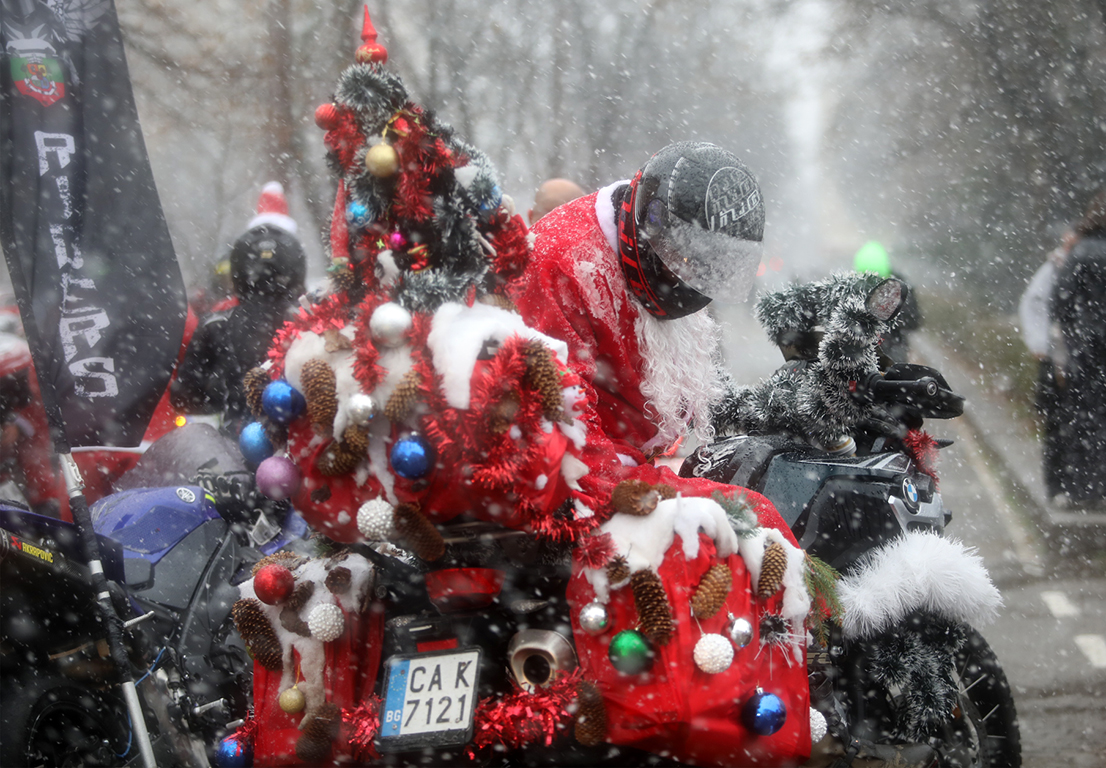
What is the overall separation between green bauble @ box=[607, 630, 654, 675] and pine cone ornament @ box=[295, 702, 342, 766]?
70 centimetres

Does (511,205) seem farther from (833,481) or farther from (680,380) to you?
(833,481)

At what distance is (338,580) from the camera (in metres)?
2.09

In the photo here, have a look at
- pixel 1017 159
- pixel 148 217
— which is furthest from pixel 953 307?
pixel 148 217

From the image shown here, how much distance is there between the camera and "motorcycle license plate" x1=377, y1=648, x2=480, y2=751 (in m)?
1.85

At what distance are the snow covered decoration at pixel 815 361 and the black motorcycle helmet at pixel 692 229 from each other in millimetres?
858

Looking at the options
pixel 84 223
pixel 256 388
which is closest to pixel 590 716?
pixel 256 388

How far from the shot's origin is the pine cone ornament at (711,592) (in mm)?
1897

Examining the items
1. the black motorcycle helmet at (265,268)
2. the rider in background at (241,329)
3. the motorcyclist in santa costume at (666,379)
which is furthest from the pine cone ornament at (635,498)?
Answer: the black motorcycle helmet at (265,268)

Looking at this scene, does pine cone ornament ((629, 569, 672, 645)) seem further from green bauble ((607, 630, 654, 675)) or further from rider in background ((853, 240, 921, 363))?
rider in background ((853, 240, 921, 363))

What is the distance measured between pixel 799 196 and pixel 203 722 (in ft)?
35.4

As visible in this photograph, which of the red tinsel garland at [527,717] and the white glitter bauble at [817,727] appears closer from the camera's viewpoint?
the red tinsel garland at [527,717]

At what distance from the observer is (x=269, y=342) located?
4.30 m

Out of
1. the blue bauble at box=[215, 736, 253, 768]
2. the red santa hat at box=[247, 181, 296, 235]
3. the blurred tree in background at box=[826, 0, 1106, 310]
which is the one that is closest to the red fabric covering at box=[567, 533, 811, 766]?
the blue bauble at box=[215, 736, 253, 768]

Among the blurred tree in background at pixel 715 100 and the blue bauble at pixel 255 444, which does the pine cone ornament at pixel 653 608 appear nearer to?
the blue bauble at pixel 255 444
